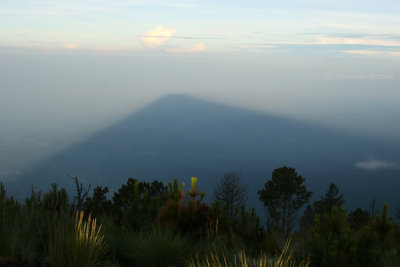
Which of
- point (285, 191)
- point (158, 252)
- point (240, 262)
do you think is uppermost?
point (240, 262)

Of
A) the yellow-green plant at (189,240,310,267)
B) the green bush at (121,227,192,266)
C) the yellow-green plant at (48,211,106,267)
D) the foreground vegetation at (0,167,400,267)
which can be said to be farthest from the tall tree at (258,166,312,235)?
the yellow-green plant at (48,211,106,267)

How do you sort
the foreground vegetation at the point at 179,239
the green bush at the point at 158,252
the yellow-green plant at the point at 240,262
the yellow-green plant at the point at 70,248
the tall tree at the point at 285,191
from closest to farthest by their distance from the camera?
1. the yellow-green plant at the point at 240,262
2. the yellow-green plant at the point at 70,248
3. the foreground vegetation at the point at 179,239
4. the green bush at the point at 158,252
5. the tall tree at the point at 285,191

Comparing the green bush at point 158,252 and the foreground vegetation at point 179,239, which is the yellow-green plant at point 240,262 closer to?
the foreground vegetation at point 179,239

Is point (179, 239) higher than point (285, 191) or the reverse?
higher

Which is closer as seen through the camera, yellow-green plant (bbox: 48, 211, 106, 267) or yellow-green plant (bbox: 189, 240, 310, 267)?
yellow-green plant (bbox: 189, 240, 310, 267)

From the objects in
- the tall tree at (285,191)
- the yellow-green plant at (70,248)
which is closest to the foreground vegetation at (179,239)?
the yellow-green plant at (70,248)

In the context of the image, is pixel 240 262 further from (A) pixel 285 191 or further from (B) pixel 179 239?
(A) pixel 285 191

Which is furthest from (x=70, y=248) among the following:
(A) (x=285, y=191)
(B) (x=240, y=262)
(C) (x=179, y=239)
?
(A) (x=285, y=191)

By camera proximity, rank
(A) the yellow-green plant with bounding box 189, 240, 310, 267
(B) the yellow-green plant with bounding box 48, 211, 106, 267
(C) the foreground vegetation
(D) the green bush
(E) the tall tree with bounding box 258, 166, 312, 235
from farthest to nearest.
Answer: (E) the tall tree with bounding box 258, 166, 312, 235 → (D) the green bush → (C) the foreground vegetation → (B) the yellow-green plant with bounding box 48, 211, 106, 267 → (A) the yellow-green plant with bounding box 189, 240, 310, 267

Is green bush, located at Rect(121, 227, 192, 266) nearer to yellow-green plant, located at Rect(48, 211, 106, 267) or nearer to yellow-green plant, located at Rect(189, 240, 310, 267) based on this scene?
yellow-green plant, located at Rect(189, 240, 310, 267)

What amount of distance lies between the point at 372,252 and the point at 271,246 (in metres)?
1.82

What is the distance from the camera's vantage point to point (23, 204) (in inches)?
275

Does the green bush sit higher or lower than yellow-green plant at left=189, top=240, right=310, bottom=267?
lower

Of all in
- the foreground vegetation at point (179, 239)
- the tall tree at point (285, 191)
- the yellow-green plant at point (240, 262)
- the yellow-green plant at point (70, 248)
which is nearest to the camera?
the yellow-green plant at point (240, 262)
